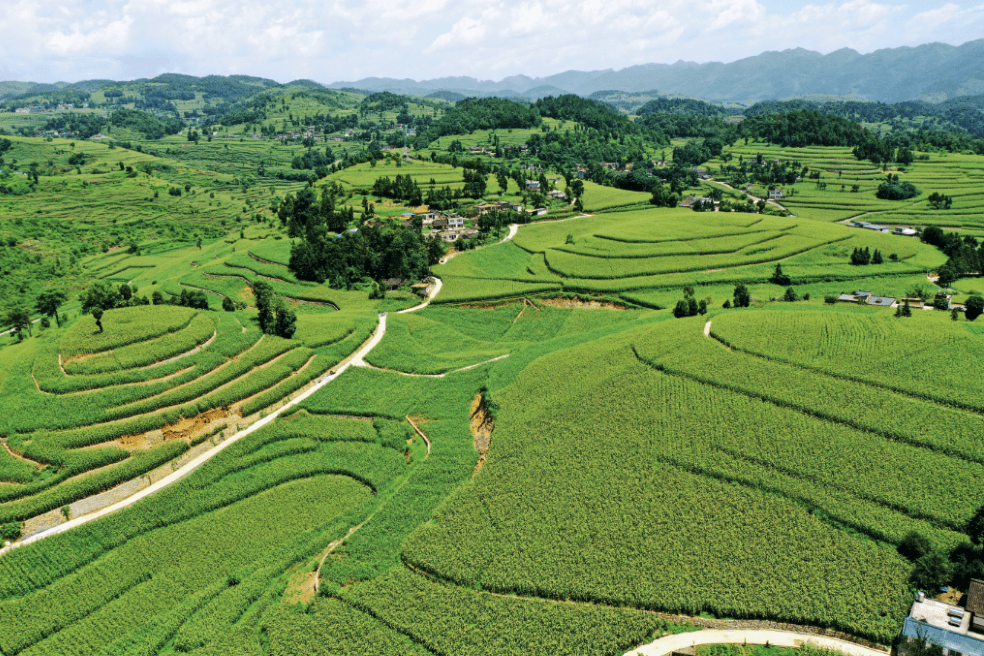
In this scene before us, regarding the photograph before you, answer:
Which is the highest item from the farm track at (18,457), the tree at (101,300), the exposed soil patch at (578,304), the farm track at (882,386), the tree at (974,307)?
the tree at (101,300)

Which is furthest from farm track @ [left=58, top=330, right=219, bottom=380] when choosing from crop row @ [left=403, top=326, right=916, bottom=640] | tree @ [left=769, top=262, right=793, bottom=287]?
tree @ [left=769, top=262, right=793, bottom=287]

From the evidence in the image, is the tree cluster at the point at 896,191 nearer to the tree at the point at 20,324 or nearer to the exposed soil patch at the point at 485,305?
the exposed soil patch at the point at 485,305

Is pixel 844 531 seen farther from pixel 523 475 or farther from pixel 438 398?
pixel 438 398

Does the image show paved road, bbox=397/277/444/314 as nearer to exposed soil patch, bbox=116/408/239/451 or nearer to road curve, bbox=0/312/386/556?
road curve, bbox=0/312/386/556

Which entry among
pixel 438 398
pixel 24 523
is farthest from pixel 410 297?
pixel 24 523

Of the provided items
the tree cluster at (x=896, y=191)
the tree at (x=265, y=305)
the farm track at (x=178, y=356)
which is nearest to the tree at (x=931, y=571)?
the farm track at (x=178, y=356)

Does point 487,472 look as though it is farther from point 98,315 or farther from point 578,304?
point 578,304

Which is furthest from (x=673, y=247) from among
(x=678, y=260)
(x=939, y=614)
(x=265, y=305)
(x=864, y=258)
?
(x=939, y=614)
